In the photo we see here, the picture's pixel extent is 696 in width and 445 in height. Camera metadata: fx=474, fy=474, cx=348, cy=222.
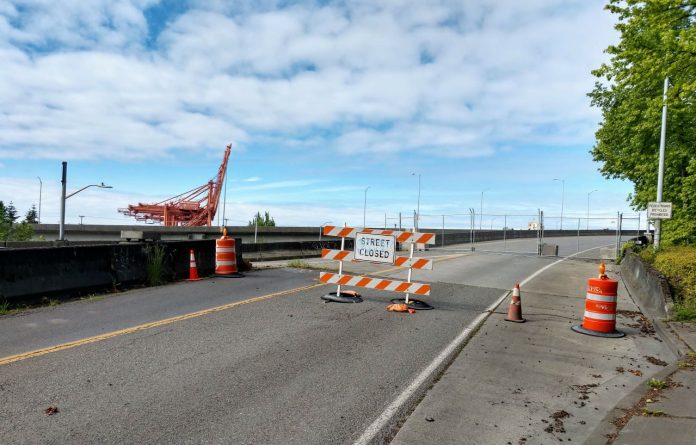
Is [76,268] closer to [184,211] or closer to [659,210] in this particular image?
[659,210]

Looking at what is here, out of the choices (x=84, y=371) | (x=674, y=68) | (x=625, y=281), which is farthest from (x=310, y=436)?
(x=625, y=281)

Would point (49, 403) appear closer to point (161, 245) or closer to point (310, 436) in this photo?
point (310, 436)

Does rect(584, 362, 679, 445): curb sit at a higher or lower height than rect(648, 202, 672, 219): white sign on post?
lower

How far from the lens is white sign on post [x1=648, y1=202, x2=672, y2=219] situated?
1850 centimetres

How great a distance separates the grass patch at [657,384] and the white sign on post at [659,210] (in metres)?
15.3

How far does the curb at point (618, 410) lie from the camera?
13.9ft

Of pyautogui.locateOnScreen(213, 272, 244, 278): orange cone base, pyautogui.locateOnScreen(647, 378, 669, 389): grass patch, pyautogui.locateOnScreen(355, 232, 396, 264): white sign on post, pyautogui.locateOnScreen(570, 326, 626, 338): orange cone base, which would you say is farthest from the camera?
pyautogui.locateOnScreen(213, 272, 244, 278): orange cone base

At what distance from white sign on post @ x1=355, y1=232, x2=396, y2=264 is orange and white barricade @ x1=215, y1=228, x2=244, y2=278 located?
5.03m

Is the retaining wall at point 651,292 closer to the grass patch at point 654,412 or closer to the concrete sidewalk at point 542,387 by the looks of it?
the concrete sidewalk at point 542,387

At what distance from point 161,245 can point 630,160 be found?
79.8 feet

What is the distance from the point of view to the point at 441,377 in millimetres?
5797

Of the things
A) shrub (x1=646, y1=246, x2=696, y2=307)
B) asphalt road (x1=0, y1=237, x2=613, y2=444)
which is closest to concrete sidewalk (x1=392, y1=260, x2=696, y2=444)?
asphalt road (x1=0, y1=237, x2=613, y2=444)

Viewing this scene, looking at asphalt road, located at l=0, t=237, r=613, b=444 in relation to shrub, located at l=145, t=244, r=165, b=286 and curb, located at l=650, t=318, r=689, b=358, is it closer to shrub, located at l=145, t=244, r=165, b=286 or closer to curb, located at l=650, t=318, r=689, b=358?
shrub, located at l=145, t=244, r=165, b=286

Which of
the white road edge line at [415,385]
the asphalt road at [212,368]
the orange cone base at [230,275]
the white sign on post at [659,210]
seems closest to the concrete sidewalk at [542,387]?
the white road edge line at [415,385]
